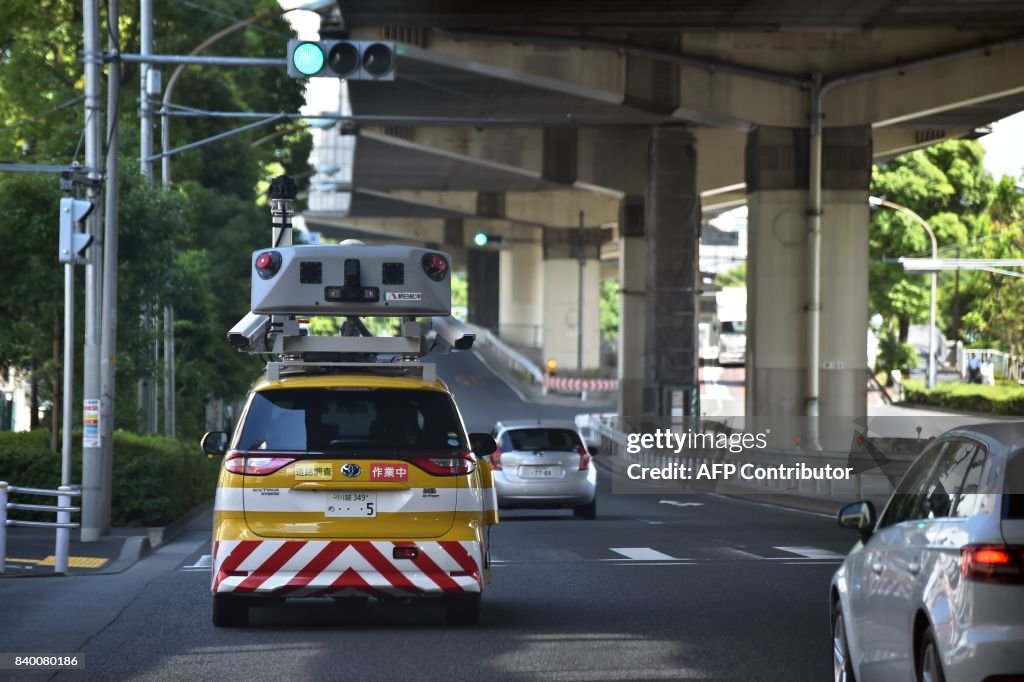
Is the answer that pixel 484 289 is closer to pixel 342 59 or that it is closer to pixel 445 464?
pixel 342 59

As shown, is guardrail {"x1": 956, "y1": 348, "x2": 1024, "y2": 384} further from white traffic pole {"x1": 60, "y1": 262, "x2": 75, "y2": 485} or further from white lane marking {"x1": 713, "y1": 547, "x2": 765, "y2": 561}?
white traffic pole {"x1": 60, "y1": 262, "x2": 75, "y2": 485}

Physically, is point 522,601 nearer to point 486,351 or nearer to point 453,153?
point 453,153

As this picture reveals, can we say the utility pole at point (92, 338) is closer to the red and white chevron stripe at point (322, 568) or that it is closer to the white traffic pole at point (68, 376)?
the white traffic pole at point (68, 376)

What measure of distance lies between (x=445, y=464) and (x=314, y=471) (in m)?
0.91

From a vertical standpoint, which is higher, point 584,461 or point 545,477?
point 584,461

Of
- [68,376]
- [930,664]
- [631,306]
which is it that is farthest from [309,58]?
[631,306]

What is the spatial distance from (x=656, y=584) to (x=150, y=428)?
17887 millimetres

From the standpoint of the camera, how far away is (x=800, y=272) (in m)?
43.8

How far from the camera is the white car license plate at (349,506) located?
40.0 feet

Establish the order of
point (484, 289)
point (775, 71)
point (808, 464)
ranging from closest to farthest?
point (808, 464) < point (775, 71) < point (484, 289)

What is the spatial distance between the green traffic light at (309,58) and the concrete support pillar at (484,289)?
327 ft

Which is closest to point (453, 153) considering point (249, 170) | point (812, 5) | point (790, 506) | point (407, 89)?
point (407, 89)

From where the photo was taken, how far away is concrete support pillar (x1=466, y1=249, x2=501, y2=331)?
120 meters

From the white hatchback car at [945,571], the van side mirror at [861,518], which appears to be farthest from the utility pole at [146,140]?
the white hatchback car at [945,571]
